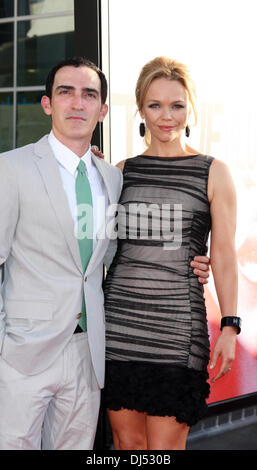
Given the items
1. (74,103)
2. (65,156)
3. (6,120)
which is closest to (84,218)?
(65,156)

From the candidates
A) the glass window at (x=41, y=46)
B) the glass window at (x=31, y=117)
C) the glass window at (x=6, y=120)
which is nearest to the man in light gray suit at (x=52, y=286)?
the glass window at (x=41, y=46)

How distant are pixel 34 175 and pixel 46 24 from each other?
345 cm

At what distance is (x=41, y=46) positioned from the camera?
5.11 meters

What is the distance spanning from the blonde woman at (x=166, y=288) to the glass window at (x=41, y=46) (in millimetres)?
2839

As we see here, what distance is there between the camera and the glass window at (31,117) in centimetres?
527

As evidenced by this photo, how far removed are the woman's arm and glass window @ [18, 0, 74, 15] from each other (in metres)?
3.18

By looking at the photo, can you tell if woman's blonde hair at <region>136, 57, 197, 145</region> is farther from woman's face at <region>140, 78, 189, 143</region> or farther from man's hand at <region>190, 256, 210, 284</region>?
man's hand at <region>190, 256, 210, 284</region>

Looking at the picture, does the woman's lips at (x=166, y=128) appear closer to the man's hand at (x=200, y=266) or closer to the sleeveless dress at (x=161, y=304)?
the sleeveless dress at (x=161, y=304)

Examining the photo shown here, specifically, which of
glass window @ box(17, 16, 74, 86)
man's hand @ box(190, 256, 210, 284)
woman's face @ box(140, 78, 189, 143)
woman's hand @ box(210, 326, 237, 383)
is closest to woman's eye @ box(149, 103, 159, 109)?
woman's face @ box(140, 78, 189, 143)

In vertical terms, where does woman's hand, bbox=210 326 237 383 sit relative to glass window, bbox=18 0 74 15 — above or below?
below

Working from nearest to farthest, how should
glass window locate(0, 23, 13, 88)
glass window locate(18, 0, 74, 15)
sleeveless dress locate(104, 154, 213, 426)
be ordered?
sleeveless dress locate(104, 154, 213, 426), glass window locate(18, 0, 74, 15), glass window locate(0, 23, 13, 88)

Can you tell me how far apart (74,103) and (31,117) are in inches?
133

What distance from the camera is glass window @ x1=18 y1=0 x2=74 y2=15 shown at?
4.88 meters

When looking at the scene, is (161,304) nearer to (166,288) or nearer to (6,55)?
(166,288)
